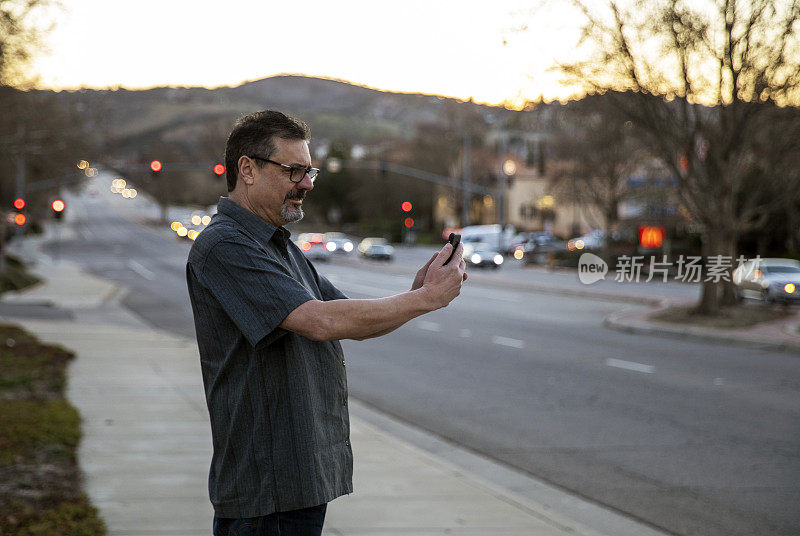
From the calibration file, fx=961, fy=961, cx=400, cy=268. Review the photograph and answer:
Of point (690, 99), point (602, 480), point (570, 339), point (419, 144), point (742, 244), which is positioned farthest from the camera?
point (419, 144)

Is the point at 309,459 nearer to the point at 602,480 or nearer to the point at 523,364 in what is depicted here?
the point at 602,480

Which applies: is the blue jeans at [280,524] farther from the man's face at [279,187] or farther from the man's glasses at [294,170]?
the man's glasses at [294,170]

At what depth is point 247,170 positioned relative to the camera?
10.2 ft

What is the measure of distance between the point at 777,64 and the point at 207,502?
1667 centimetres

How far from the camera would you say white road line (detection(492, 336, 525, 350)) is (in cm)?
1761

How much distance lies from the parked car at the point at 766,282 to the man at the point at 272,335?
876 inches

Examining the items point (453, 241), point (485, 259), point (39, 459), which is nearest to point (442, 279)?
point (453, 241)

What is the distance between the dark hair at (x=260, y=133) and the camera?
3070 mm

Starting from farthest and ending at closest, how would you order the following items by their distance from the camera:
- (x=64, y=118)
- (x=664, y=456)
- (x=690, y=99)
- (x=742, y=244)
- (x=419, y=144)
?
(x=419, y=144) < (x=64, y=118) < (x=742, y=244) < (x=690, y=99) < (x=664, y=456)

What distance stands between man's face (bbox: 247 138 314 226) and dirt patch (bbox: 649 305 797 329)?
17843 millimetres

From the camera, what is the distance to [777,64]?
763 inches

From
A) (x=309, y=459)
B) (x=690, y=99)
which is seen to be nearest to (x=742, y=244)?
(x=690, y=99)

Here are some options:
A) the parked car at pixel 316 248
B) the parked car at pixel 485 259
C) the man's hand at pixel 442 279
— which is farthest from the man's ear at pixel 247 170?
the parked car at pixel 316 248

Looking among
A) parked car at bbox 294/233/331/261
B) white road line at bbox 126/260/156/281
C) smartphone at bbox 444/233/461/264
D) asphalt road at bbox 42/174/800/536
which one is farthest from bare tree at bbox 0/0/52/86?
parked car at bbox 294/233/331/261
